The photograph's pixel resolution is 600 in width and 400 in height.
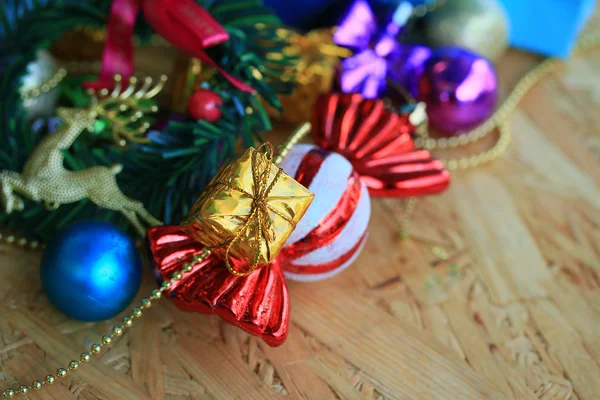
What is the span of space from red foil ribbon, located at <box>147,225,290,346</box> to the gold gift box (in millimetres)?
39

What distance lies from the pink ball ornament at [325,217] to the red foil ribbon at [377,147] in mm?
54

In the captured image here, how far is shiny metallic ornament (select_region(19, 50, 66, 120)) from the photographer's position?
752 mm

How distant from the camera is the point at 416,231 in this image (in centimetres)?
76

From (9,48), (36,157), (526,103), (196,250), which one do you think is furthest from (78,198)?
(526,103)

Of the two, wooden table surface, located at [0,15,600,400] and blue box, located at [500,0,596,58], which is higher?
blue box, located at [500,0,596,58]

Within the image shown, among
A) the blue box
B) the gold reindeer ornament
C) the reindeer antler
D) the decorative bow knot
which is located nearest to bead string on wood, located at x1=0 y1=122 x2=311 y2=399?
the gold reindeer ornament

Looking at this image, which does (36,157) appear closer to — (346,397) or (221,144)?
(221,144)

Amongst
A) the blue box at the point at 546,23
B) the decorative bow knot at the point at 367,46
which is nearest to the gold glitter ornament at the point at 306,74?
the decorative bow knot at the point at 367,46

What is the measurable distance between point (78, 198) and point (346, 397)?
0.39 m

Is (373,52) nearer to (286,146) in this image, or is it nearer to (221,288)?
(286,146)

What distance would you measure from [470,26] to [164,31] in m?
0.52

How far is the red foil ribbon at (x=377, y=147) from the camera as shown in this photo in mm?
688

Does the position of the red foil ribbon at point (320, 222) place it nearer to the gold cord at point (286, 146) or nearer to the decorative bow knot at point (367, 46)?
the gold cord at point (286, 146)

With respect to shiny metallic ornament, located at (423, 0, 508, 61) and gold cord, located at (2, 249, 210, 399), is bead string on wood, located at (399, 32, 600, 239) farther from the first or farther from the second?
gold cord, located at (2, 249, 210, 399)
